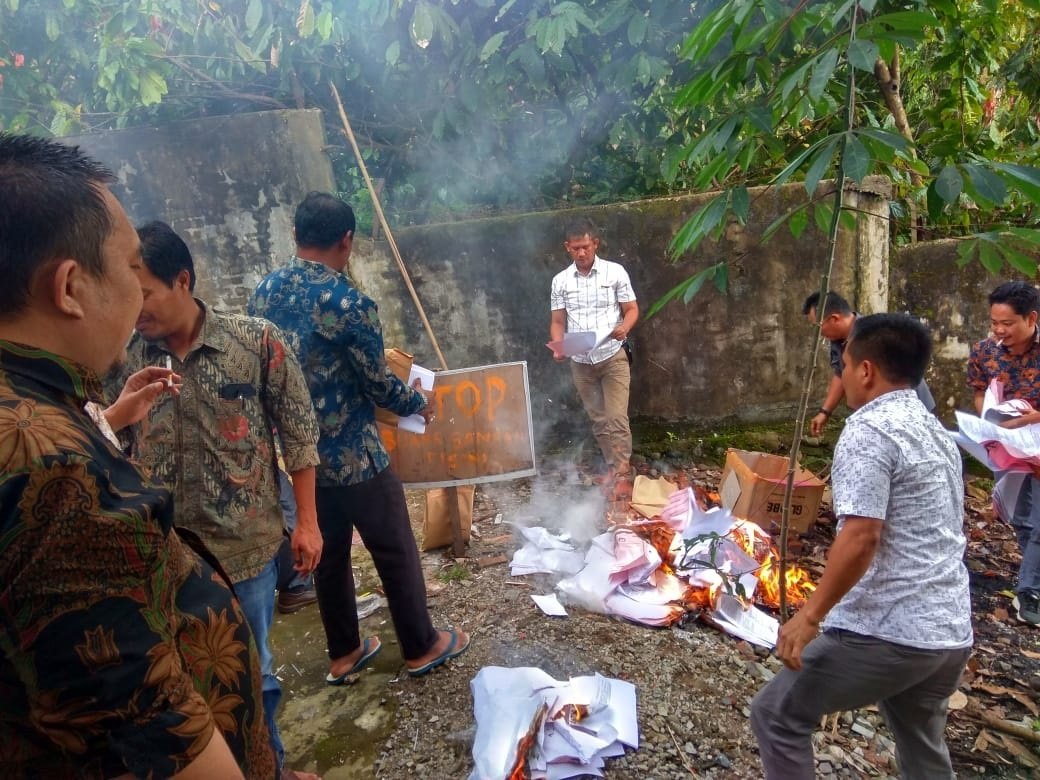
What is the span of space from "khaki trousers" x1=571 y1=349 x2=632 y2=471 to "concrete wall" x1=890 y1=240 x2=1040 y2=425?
259 centimetres

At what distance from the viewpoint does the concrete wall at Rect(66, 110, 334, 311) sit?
17.5ft

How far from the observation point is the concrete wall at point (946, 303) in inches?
208

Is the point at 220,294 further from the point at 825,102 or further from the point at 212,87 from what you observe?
the point at 825,102

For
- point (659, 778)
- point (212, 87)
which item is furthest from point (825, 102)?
point (212, 87)

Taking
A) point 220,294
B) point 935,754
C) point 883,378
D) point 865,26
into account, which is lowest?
point 935,754

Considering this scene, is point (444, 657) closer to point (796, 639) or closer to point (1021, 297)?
point (796, 639)

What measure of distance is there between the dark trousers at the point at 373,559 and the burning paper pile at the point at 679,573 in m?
1.11

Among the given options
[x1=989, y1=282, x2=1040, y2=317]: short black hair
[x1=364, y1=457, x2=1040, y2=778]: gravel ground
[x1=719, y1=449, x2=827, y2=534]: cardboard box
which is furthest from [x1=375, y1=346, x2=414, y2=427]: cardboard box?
[x1=989, y1=282, x2=1040, y2=317]: short black hair

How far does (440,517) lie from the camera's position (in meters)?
4.32

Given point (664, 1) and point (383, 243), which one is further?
point (383, 243)

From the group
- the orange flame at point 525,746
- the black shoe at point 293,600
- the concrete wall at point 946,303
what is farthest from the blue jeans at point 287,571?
the concrete wall at point 946,303

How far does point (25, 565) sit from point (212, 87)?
21.4 feet

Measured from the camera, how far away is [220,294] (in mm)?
5590

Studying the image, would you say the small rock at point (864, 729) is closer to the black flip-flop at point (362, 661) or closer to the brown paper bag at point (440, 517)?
the black flip-flop at point (362, 661)
